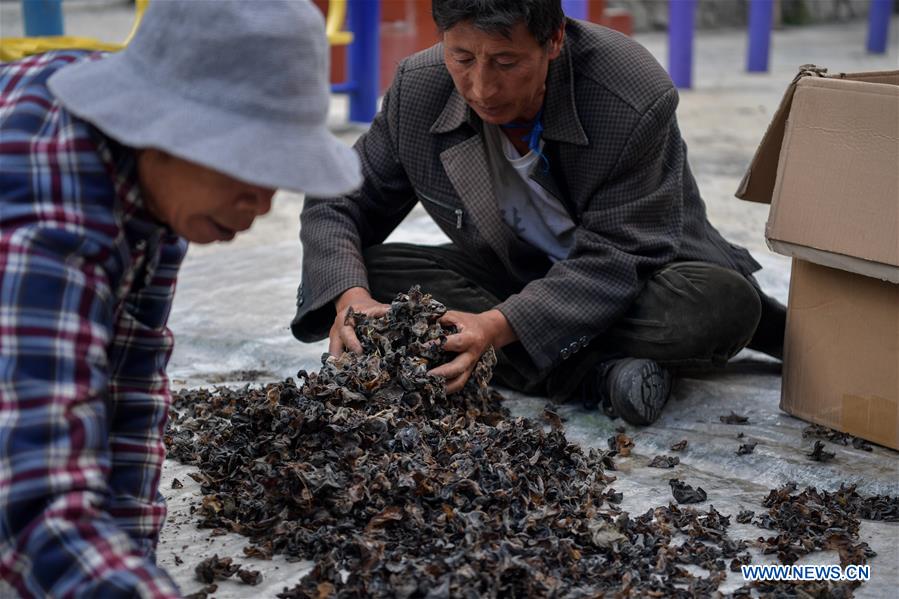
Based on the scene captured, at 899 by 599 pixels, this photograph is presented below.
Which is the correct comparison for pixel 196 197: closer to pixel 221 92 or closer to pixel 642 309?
pixel 221 92

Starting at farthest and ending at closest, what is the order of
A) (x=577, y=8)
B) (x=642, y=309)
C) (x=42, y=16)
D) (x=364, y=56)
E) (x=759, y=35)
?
(x=759, y=35) → (x=364, y=56) → (x=577, y=8) → (x=42, y=16) → (x=642, y=309)

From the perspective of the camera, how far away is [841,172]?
262cm

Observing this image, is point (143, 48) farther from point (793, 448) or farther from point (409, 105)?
point (793, 448)

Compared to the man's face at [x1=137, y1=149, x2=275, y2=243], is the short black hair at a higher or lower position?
higher

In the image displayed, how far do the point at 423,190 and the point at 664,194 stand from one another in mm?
660

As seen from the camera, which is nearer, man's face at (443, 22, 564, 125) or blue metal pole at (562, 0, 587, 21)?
man's face at (443, 22, 564, 125)

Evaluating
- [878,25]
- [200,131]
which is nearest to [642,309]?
[200,131]

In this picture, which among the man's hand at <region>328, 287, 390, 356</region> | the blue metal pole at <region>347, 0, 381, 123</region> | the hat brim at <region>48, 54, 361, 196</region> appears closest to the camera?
the hat brim at <region>48, 54, 361, 196</region>

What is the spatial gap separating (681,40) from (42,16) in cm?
512

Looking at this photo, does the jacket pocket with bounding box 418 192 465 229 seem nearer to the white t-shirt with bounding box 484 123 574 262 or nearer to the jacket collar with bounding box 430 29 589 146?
the white t-shirt with bounding box 484 123 574 262

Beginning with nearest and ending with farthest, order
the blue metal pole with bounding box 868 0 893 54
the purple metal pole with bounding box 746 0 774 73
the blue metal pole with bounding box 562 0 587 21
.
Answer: the blue metal pole with bounding box 562 0 587 21 < the purple metal pole with bounding box 746 0 774 73 < the blue metal pole with bounding box 868 0 893 54

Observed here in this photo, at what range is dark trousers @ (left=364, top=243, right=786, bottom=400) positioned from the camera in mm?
2914

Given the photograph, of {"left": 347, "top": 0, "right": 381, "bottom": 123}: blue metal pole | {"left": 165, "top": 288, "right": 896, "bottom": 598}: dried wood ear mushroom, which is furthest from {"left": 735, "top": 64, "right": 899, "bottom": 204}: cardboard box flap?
{"left": 347, "top": 0, "right": 381, "bottom": 123}: blue metal pole

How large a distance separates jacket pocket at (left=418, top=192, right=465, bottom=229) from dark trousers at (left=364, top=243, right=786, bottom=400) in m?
0.19
